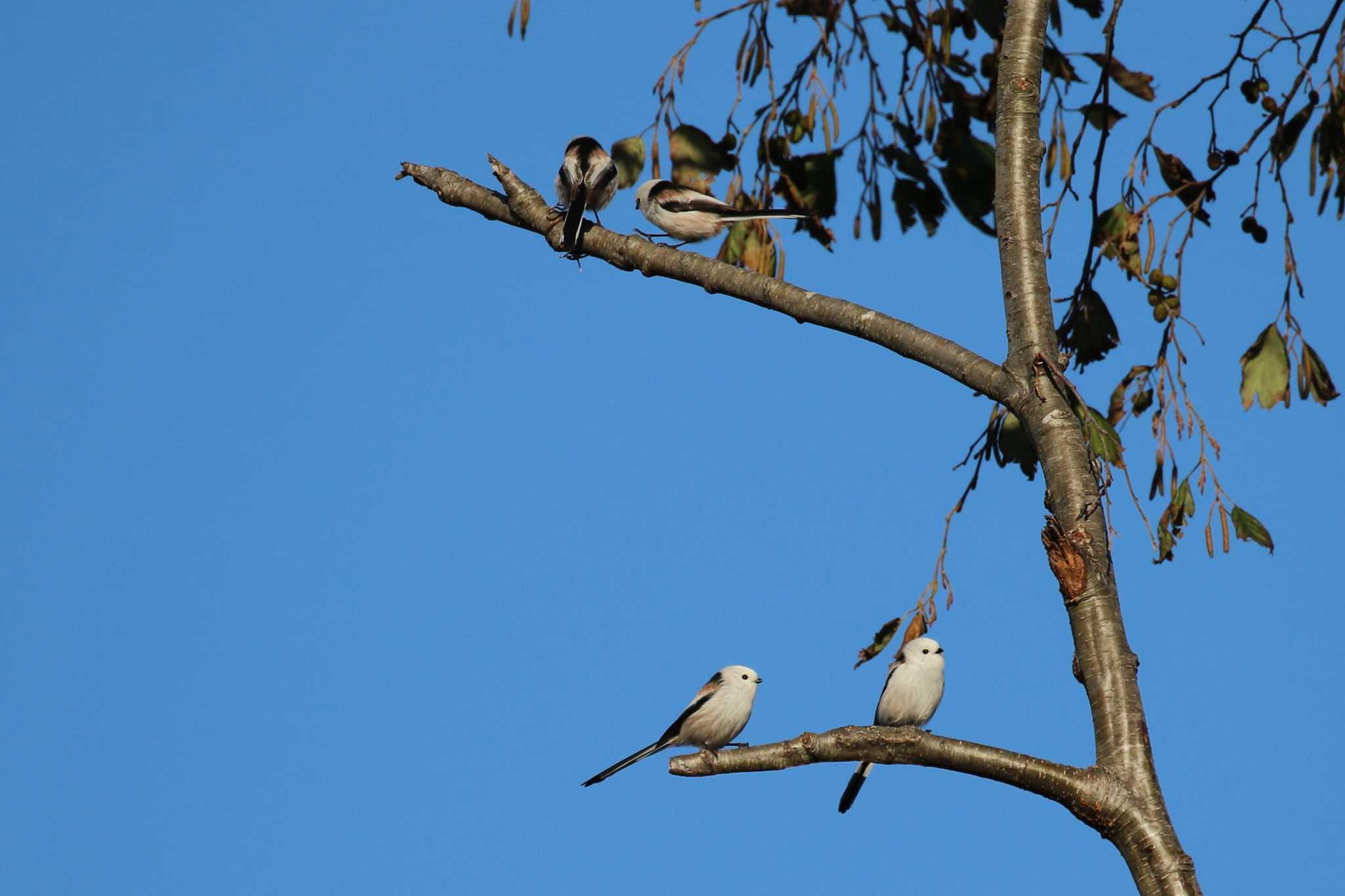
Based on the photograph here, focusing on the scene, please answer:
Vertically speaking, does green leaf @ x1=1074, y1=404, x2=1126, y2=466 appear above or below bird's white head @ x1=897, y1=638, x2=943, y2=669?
below

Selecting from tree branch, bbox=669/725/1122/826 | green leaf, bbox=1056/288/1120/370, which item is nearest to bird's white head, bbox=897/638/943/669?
green leaf, bbox=1056/288/1120/370

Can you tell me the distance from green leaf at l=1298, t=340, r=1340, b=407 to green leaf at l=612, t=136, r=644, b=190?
2.55 meters

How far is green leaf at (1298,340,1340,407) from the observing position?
4.86 m

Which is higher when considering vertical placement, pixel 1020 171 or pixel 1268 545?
pixel 1020 171

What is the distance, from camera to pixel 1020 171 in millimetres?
3520

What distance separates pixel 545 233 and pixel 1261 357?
A: 8.74ft

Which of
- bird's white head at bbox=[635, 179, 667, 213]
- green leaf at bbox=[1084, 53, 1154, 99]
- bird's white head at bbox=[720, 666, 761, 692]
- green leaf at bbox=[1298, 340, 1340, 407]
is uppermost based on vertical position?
bird's white head at bbox=[635, 179, 667, 213]

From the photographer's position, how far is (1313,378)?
4.86m

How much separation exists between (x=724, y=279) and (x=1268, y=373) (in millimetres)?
2355

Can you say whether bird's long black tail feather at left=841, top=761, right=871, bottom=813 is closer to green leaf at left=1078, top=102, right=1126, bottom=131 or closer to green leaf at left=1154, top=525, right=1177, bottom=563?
green leaf at left=1154, top=525, right=1177, bottom=563

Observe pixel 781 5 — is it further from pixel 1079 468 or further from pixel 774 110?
pixel 1079 468

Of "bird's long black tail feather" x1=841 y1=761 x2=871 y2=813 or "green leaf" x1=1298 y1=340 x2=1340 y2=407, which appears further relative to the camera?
"bird's long black tail feather" x1=841 y1=761 x2=871 y2=813

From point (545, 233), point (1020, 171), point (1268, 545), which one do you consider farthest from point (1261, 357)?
point (545, 233)

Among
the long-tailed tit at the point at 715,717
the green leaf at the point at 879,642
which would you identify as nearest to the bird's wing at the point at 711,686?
the long-tailed tit at the point at 715,717
